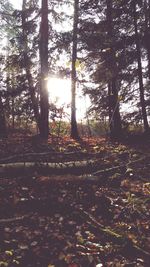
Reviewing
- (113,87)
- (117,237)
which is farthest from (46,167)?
(113,87)

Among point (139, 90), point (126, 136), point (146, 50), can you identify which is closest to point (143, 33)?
point (146, 50)

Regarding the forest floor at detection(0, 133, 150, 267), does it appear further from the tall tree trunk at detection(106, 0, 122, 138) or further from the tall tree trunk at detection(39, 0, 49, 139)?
the tall tree trunk at detection(106, 0, 122, 138)

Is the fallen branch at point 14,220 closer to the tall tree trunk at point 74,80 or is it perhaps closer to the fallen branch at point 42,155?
the fallen branch at point 42,155

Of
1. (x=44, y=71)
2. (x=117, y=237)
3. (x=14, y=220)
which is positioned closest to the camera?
(x=117, y=237)

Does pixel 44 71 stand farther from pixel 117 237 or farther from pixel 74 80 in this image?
pixel 117 237

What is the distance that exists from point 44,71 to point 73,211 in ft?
31.5

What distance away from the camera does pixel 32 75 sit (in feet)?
66.1

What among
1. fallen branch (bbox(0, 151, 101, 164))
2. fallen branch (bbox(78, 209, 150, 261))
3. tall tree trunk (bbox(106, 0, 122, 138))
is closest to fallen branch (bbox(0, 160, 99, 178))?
fallen branch (bbox(0, 151, 101, 164))

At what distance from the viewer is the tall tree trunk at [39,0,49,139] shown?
16906 mm

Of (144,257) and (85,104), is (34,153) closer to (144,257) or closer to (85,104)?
(144,257)

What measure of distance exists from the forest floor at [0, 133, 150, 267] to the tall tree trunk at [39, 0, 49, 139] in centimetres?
378

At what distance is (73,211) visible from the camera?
880cm

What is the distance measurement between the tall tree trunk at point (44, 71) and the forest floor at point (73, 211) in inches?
149

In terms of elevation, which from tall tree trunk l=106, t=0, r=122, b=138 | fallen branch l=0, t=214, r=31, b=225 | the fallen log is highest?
tall tree trunk l=106, t=0, r=122, b=138
